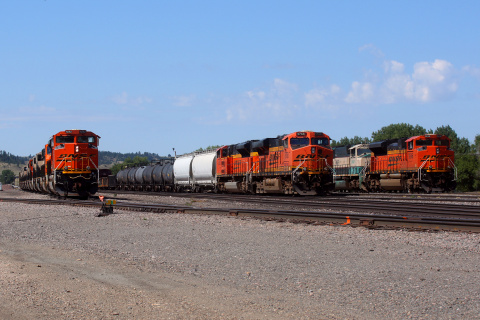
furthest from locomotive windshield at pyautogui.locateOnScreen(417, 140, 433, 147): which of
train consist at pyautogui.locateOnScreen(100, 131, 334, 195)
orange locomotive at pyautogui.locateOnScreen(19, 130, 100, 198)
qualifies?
orange locomotive at pyautogui.locateOnScreen(19, 130, 100, 198)

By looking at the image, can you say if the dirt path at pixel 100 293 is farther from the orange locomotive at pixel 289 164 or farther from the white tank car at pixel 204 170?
the white tank car at pixel 204 170

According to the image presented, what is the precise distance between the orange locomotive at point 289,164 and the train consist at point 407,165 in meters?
4.59

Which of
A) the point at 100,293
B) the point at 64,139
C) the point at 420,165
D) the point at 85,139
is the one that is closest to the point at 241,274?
the point at 100,293

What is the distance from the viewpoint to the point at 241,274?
7.14 m

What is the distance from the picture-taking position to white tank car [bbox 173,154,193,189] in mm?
40594

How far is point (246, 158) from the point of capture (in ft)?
105

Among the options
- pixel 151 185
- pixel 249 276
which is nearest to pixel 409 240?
pixel 249 276

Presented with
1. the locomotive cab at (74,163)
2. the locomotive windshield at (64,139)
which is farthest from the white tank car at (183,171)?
the locomotive windshield at (64,139)

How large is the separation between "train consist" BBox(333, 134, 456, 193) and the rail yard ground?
20235mm

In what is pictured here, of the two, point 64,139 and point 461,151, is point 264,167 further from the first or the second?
point 461,151

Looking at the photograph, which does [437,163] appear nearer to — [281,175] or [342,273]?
[281,175]

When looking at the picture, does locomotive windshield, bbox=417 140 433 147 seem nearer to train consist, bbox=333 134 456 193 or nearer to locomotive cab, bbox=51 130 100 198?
train consist, bbox=333 134 456 193

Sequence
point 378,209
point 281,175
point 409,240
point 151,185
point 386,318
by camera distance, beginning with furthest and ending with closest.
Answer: point 151,185, point 281,175, point 378,209, point 409,240, point 386,318

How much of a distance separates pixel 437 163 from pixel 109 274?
2672 cm
